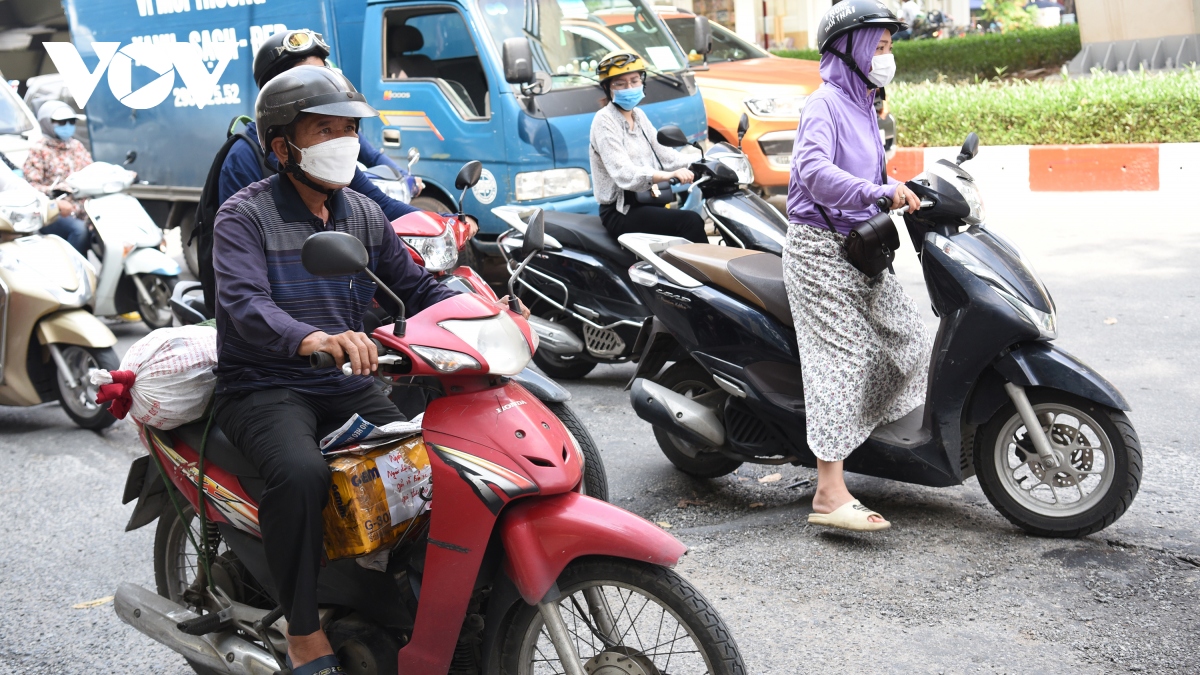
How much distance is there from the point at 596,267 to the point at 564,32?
110 inches

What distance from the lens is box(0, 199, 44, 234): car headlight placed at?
19.9ft

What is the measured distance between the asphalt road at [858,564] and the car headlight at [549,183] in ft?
6.98

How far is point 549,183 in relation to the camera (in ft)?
25.6

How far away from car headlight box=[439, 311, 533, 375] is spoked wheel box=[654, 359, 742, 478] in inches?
81.0

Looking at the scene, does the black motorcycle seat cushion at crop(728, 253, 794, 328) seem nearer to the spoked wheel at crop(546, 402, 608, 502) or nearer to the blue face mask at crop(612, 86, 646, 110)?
the spoked wheel at crop(546, 402, 608, 502)

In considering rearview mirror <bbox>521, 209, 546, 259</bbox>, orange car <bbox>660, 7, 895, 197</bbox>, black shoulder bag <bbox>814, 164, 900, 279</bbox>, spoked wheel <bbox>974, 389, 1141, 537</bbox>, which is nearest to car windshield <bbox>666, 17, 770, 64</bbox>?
orange car <bbox>660, 7, 895, 197</bbox>

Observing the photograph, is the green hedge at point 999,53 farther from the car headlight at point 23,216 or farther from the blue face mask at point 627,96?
the car headlight at point 23,216

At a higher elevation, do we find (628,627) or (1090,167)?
(1090,167)

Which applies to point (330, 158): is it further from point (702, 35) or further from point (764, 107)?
point (764, 107)

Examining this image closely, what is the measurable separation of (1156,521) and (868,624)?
50.7 inches

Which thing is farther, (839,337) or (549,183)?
(549,183)

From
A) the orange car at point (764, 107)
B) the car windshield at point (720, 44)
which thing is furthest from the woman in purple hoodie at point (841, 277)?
the car windshield at point (720, 44)

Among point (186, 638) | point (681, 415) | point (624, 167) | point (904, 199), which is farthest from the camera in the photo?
point (624, 167)

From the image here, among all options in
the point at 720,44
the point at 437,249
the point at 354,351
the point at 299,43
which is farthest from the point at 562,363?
the point at 720,44
